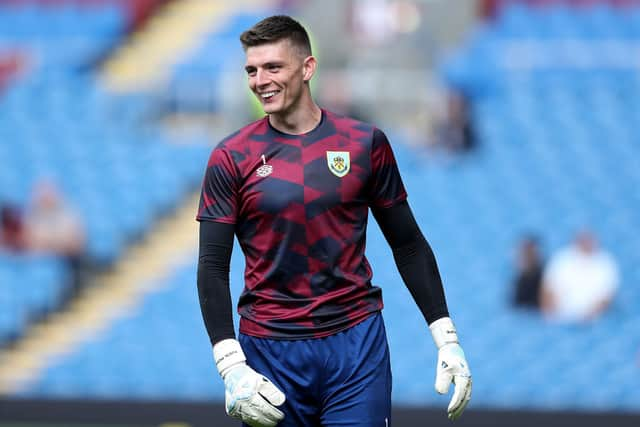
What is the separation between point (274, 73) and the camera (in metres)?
3.50

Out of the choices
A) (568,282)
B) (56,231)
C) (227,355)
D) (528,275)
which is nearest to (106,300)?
(56,231)

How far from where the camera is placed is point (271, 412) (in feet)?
11.0

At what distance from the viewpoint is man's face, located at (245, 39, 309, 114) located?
349 centimetres

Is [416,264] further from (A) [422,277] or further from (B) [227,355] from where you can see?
(B) [227,355]

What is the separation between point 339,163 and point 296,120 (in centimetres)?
20

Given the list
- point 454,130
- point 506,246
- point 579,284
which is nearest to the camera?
point 579,284

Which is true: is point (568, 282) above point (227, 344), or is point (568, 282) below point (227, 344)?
below

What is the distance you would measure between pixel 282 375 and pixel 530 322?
19.7ft

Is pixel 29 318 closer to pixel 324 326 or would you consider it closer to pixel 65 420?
pixel 65 420

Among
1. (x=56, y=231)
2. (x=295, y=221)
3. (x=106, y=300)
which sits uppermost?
(x=295, y=221)

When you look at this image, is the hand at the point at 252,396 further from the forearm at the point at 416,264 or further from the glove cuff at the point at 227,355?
the forearm at the point at 416,264

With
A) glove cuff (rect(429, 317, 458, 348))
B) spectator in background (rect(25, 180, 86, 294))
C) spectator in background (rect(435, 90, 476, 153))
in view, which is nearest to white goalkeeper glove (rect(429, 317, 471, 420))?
glove cuff (rect(429, 317, 458, 348))

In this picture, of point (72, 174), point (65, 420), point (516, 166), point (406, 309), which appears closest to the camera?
point (65, 420)

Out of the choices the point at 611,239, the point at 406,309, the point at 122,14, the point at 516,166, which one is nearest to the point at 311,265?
the point at 406,309
